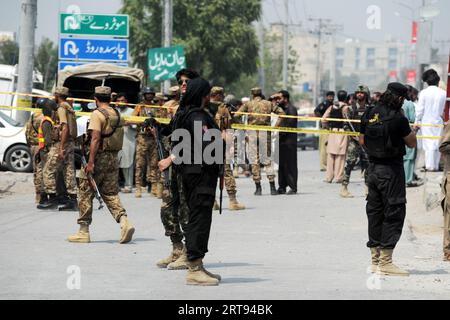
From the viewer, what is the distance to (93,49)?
28.1 m

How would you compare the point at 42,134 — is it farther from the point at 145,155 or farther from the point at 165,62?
the point at 165,62

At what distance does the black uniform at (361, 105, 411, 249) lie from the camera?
9.73m

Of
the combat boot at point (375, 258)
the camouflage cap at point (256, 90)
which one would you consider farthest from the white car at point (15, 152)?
the combat boot at point (375, 258)

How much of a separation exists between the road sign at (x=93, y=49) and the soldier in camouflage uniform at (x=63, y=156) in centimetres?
1270

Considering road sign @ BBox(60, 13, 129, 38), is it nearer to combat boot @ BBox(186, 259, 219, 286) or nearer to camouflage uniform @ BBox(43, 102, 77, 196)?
camouflage uniform @ BBox(43, 102, 77, 196)

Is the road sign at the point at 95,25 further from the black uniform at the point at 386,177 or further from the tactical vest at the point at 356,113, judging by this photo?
the black uniform at the point at 386,177

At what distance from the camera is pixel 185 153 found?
918cm

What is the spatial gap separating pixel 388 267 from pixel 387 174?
863mm

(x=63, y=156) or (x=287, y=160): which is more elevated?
(x=63, y=156)

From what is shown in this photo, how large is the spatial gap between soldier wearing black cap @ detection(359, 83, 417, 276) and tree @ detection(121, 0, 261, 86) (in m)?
33.6

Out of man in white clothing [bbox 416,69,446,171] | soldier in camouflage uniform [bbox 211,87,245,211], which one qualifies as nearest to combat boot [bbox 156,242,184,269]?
soldier in camouflage uniform [bbox 211,87,245,211]

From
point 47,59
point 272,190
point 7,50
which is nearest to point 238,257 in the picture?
point 272,190

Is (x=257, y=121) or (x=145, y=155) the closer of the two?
(x=145, y=155)
